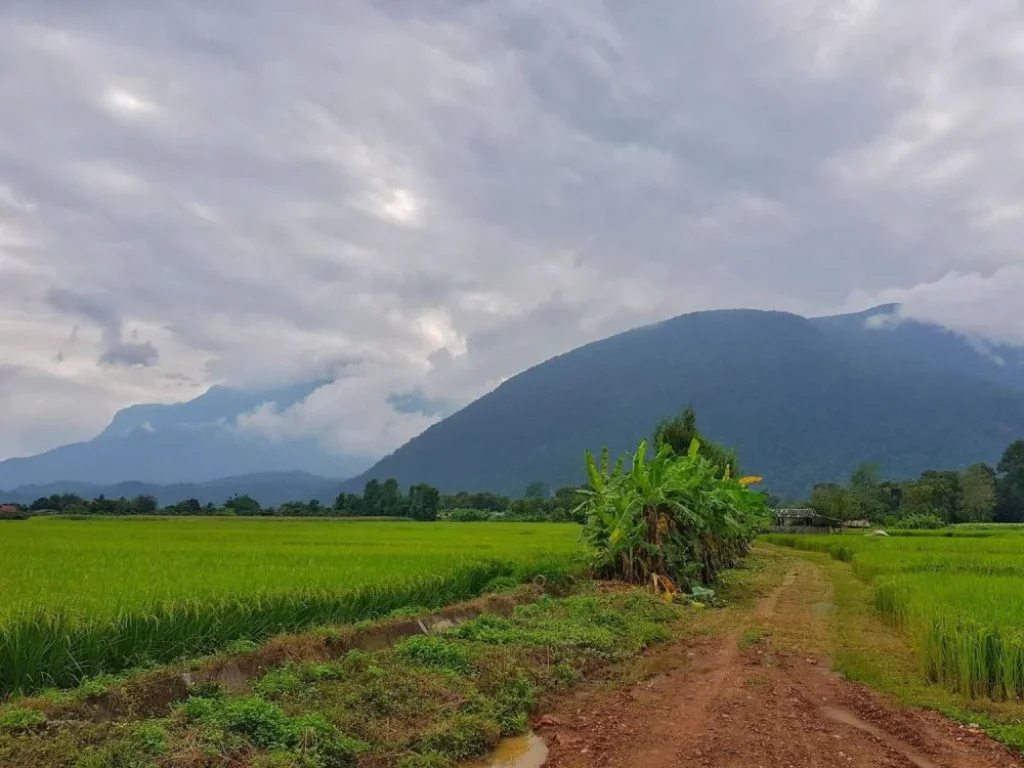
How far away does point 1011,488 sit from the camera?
7744 centimetres

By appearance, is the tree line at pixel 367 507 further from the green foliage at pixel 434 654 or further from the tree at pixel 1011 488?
the tree at pixel 1011 488

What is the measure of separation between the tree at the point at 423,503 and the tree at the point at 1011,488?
196 ft

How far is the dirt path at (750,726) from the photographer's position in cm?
530

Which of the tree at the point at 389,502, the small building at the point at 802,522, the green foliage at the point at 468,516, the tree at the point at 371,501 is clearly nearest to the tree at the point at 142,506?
the tree at the point at 371,501

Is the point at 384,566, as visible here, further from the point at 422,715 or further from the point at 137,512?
the point at 137,512

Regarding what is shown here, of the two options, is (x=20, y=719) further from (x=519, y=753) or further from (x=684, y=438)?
(x=684, y=438)

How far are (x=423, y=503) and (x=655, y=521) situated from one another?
5195cm

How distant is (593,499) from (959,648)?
9.30 metres

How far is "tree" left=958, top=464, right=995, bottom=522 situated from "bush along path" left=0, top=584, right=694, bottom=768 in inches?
2920

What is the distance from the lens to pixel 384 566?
36.8 feet

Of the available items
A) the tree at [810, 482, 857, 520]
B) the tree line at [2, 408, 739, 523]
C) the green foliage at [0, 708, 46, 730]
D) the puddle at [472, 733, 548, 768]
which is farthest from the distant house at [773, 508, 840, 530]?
the green foliage at [0, 708, 46, 730]

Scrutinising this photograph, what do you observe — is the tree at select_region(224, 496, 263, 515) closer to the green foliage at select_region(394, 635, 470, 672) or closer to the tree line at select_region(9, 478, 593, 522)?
the tree line at select_region(9, 478, 593, 522)

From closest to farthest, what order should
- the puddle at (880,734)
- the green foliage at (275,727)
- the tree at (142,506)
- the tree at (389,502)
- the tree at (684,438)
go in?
the green foliage at (275,727) < the puddle at (880,734) < the tree at (684,438) < the tree at (142,506) < the tree at (389,502)

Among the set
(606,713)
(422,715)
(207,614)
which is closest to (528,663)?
(606,713)
